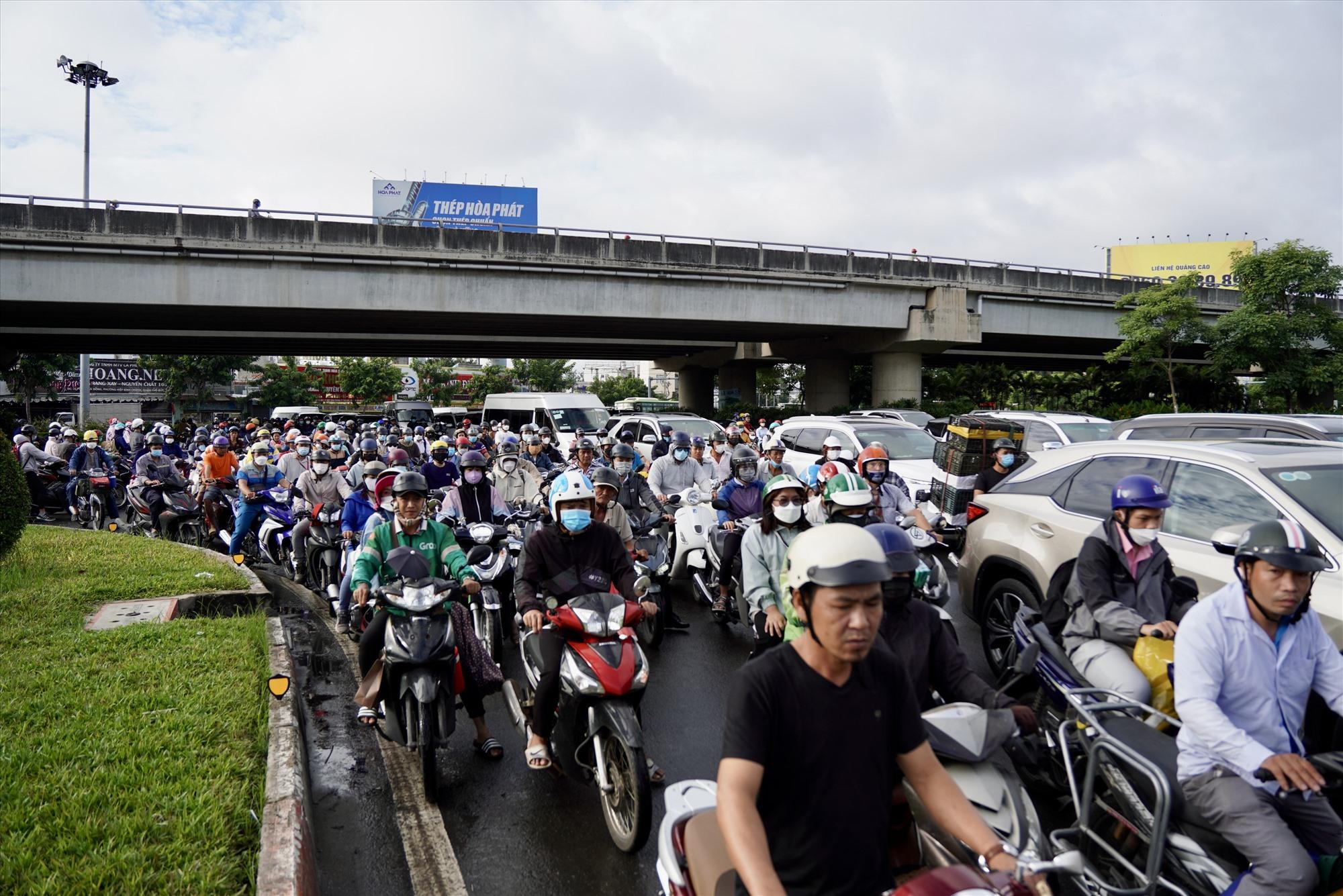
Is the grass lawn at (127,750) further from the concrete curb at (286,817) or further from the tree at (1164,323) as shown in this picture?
the tree at (1164,323)

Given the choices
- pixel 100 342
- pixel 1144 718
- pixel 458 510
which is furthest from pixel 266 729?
pixel 100 342

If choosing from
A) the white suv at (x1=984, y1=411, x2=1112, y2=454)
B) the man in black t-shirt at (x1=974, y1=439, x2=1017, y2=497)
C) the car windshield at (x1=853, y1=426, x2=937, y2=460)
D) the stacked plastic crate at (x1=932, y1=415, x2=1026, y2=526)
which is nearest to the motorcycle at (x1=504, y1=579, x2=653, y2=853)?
the man in black t-shirt at (x1=974, y1=439, x2=1017, y2=497)

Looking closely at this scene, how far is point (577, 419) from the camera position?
2434 centimetres

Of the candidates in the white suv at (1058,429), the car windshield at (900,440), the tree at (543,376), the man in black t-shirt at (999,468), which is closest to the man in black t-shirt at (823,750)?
the man in black t-shirt at (999,468)

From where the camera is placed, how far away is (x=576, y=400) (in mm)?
25281

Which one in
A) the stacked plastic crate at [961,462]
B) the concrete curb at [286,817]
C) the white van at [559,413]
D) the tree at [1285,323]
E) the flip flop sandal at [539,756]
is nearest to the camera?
the concrete curb at [286,817]

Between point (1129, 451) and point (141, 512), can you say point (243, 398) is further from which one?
point (1129, 451)

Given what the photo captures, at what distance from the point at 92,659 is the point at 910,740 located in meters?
6.05

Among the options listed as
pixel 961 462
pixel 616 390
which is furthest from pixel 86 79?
pixel 616 390

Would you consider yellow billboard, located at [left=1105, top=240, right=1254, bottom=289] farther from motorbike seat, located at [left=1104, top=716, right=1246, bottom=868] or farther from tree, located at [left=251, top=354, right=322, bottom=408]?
motorbike seat, located at [left=1104, top=716, right=1246, bottom=868]

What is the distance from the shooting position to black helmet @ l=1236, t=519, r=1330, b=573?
117 inches

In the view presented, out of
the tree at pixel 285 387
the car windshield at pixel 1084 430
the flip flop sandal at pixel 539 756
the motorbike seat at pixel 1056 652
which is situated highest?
the tree at pixel 285 387

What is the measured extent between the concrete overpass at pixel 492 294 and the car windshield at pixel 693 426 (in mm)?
11939

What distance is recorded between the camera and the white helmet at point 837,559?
208cm
